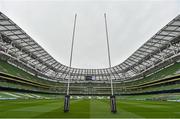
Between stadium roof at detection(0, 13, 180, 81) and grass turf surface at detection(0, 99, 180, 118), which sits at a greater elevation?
stadium roof at detection(0, 13, 180, 81)

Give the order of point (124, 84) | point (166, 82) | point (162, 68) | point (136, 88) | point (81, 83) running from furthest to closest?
1. point (81, 83)
2. point (124, 84)
3. point (136, 88)
4. point (162, 68)
5. point (166, 82)

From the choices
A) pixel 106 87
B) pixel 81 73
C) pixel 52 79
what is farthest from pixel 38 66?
pixel 106 87

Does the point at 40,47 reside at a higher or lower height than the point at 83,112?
higher

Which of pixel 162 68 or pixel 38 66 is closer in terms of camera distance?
pixel 162 68

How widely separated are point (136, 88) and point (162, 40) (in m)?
45.2

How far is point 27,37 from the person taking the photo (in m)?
38.7

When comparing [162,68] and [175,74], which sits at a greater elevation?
[162,68]

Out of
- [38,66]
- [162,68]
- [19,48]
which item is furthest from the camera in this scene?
[38,66]

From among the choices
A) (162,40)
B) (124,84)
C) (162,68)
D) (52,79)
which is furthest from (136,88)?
(52,79)

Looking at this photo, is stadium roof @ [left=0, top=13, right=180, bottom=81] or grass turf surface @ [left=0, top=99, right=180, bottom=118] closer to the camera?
grass turf surface @ [left=0, top=99, right=180, bottom=118]

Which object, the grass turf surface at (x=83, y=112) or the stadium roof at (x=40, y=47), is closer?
the grass turf surface at (x=83, y=112)

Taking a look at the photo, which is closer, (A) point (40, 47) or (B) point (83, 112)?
(B) point (83, 112)

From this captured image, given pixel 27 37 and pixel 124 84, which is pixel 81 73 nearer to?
pixel 124 84

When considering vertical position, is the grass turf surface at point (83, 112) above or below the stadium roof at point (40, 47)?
below
